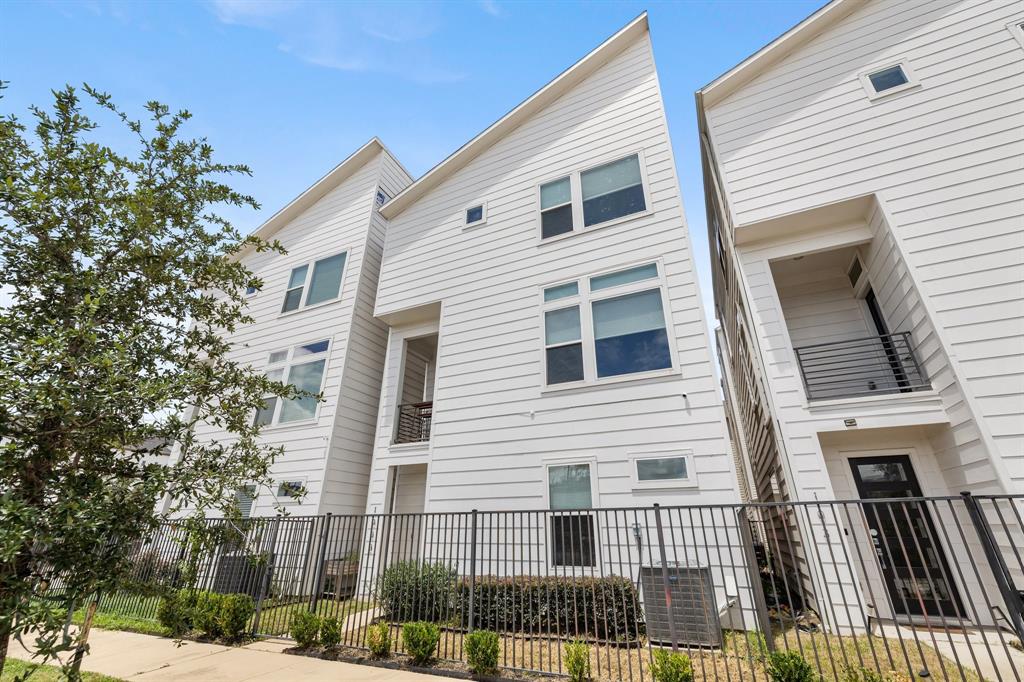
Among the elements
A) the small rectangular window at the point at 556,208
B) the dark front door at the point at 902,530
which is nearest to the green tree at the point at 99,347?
the small rectangular window at the point at 556,208

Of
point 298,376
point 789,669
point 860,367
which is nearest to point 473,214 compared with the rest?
point 298,376

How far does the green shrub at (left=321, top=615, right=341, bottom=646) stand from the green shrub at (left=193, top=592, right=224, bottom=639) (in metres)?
2.01

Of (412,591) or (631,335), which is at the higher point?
(631,335)

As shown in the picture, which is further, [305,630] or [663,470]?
[663,470]

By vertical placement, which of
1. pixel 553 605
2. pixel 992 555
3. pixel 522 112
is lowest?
pixel 553 605

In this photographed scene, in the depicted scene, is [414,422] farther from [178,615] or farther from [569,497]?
[178,615]

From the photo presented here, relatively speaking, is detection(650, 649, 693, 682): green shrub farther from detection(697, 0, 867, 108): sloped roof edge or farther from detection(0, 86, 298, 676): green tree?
detection(697, 0, 867, 108): sloped roof edge

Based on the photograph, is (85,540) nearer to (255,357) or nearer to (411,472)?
(411,472)

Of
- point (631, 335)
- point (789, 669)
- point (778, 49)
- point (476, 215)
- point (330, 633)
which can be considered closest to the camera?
point (789, 669)

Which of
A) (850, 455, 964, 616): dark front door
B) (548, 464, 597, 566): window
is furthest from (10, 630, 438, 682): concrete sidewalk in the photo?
(850, 455, 964, 616): dark front door

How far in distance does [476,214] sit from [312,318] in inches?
225

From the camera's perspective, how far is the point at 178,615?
6.63 meters

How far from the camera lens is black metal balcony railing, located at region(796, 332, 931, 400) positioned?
23.1 feet

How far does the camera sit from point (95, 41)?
17.2 feet
